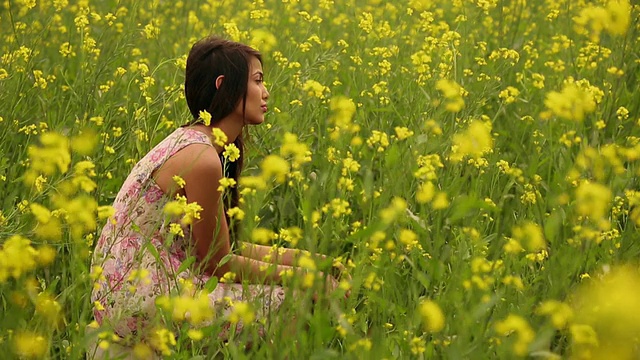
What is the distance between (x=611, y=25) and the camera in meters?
2.33

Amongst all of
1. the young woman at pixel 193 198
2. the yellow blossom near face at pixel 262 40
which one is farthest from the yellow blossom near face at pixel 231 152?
the yellow blossom near face at pixel 262 40

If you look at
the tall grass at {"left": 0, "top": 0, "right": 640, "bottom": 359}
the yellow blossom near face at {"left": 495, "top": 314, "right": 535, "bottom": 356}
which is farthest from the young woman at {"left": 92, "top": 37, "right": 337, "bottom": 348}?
the yellow blossom near face at {"left": 495, "top": 314, "right": 535, "bottom": 356}

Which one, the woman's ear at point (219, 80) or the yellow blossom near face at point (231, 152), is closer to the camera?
the yellow blossom near face at point (231, 152)

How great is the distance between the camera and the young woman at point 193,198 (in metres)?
2.19

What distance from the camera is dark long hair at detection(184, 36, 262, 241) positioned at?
2467mm

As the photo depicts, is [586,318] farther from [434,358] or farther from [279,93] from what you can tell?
[279,93]

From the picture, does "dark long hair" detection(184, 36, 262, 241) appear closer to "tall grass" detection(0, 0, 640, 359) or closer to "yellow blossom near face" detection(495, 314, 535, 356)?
"tall grass" detection(0, 0, 640, 359)

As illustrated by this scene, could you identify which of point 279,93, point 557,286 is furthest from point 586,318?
point 279,93

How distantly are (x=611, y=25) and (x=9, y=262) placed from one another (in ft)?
5.32

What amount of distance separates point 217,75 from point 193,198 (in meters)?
0.44

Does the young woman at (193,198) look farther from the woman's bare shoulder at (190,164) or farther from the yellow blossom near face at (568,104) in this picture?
the yellow blossom near face at (568,104)

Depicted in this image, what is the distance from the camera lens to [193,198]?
220 cm

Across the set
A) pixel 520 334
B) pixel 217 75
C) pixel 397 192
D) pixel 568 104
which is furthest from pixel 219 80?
pixel 520 334

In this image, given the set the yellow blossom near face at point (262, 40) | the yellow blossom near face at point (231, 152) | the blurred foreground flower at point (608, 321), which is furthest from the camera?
the yellow blossom near face at point (262, 40)
